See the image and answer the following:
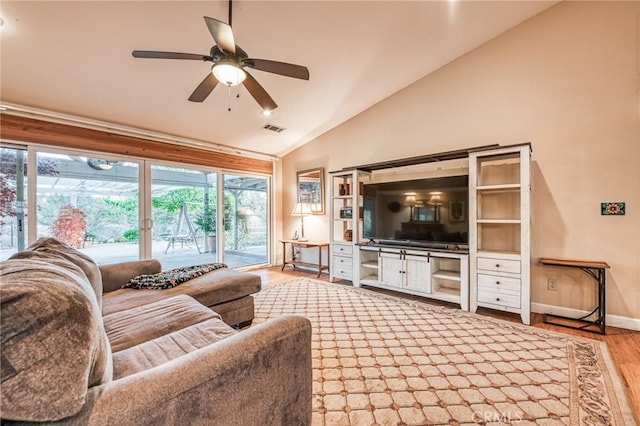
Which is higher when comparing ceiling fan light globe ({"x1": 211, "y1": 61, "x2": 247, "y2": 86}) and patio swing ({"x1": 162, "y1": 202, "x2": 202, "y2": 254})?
ceiling fan light globe ({"x1": 211, "y1": 61, "x2": 247, "y2": 86})

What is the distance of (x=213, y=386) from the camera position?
2.92 ft

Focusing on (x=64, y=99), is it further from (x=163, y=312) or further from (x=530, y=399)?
(x=530, y=399)

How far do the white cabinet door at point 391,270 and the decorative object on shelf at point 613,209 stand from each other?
2.08 m

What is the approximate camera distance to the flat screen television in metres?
3.37

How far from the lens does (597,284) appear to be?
282cm

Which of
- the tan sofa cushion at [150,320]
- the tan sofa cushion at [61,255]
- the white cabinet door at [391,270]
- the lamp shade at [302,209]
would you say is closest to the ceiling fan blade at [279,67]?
the tan sofa cushion at [61,255]

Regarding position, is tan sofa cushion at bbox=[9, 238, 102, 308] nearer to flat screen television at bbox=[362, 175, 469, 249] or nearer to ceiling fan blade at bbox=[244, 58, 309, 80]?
ceiling fan blade at bbox=[244, 58, 309, 80]

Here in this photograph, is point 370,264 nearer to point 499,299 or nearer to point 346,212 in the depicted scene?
point 346,212

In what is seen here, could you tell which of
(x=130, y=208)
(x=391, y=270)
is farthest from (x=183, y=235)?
(x=391, y=270)

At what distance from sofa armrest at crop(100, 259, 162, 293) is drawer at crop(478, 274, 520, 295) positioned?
11.4 feet

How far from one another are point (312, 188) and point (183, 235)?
95.1 inches

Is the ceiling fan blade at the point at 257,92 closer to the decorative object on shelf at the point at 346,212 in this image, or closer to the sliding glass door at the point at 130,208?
the decorative object on shelf at the point at 346,212

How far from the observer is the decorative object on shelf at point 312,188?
520 centimetres

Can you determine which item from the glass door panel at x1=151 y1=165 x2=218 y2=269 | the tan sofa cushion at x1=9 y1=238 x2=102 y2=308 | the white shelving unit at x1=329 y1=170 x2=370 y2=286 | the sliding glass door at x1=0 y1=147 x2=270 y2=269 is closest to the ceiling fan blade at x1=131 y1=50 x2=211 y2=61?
the tan sofa cushion at x1=9 y1=238 x2=102 y2=308
